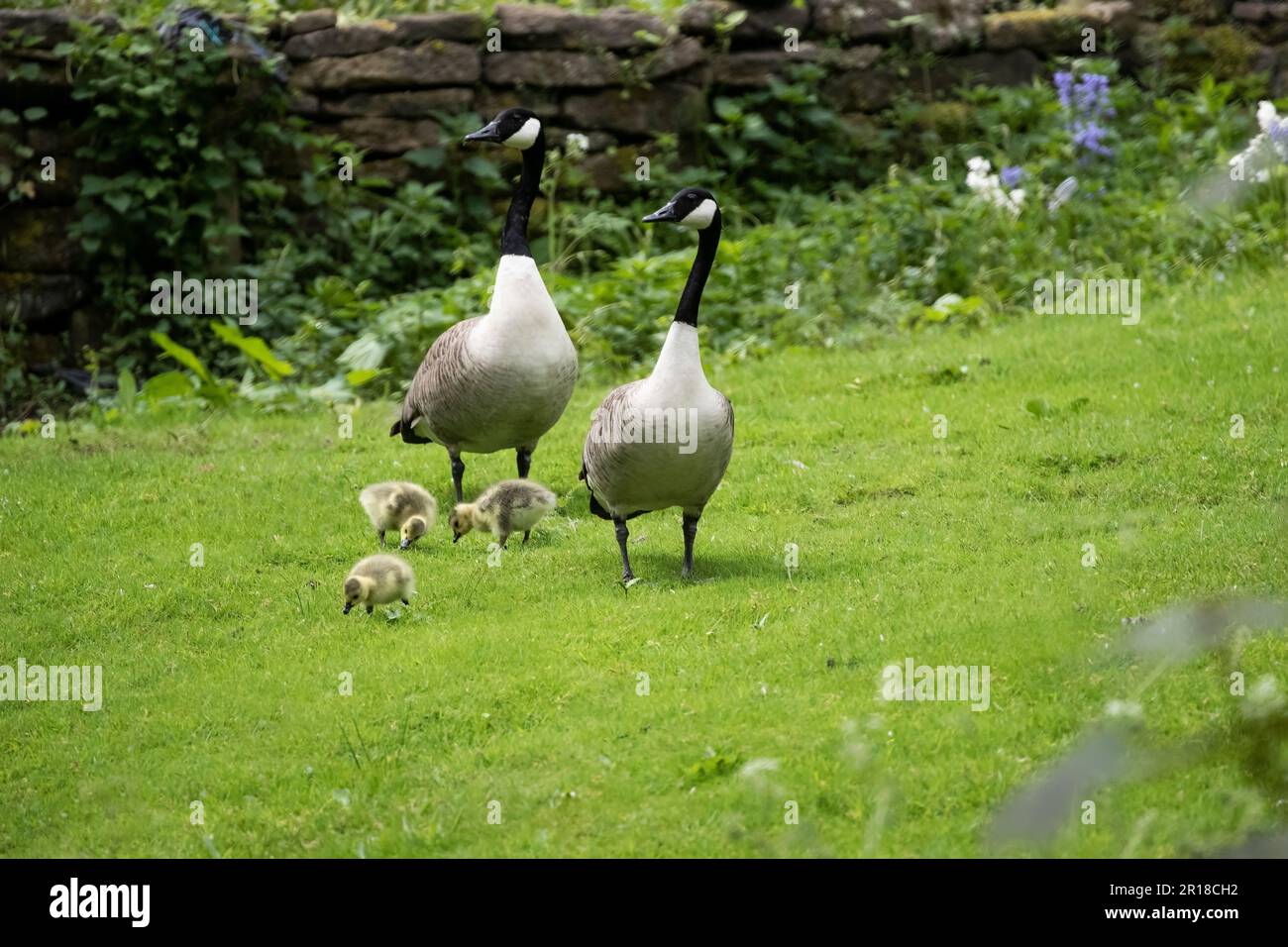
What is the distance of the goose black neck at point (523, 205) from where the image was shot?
31.0ft

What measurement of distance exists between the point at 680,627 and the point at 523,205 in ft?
12.4

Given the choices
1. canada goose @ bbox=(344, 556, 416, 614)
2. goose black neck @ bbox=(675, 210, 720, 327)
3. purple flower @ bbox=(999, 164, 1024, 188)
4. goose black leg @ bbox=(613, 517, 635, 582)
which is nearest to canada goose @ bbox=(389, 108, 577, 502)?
goose black neck @ bbox=(675, 210, 720, 327)

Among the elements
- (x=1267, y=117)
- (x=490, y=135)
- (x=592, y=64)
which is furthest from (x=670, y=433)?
(x=592, y=64)

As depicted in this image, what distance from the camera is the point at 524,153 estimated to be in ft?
33.2

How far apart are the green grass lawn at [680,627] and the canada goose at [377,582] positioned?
14 cm

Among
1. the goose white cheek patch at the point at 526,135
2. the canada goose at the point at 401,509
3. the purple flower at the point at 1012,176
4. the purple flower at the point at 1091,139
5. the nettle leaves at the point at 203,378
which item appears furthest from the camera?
the purple flower at the point at 1091,139

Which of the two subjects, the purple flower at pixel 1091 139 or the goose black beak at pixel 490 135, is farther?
the purple flower at pixel 1091 139

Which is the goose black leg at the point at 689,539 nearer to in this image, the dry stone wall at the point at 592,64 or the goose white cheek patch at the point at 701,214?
the goose white cheek patch at the point at 701,214

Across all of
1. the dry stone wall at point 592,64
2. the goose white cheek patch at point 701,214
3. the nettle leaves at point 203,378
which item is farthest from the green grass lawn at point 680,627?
the dry stone wall at point 592,64

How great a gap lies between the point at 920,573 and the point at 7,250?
11292mm

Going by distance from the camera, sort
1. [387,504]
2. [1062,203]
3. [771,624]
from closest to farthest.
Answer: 1. [771,624]
2. [387,504]
3. [1062,203]

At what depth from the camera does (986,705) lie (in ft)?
20.0
